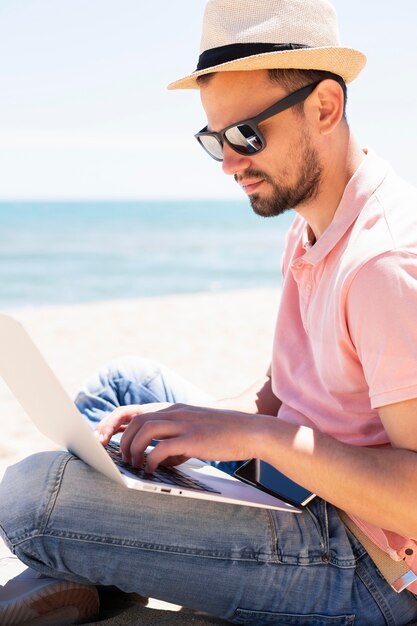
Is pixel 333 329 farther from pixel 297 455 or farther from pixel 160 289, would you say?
pixel 160 289

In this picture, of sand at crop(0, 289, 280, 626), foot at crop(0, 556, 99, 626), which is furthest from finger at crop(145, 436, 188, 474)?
sand at crop(0, 289, 280, 626)

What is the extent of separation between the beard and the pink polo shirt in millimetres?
116

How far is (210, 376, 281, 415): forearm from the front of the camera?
2582mm

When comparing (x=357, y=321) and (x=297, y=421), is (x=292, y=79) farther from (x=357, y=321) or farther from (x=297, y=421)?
(x=297, y=421)

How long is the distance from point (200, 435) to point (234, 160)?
2.49 feet

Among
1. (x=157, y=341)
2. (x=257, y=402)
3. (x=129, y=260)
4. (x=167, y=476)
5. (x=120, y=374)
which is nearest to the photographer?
(x=167, y=476)

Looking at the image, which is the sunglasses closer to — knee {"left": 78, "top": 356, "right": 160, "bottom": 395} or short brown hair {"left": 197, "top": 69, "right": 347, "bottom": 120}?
short brown hair {"left": 197, "top": 69, "right": 347, "bottom": 120}

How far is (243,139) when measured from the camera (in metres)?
2.11

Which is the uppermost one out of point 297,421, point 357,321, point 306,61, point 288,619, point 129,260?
point 306,61

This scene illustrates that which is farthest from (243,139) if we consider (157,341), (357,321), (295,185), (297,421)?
(157,341)

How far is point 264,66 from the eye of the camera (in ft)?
6.70

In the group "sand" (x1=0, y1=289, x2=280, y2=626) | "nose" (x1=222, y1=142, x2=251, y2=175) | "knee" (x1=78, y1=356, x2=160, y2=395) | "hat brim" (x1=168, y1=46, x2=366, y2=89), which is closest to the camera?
"hat brim" (x1=168, y1=46, x2=366, y2=89)

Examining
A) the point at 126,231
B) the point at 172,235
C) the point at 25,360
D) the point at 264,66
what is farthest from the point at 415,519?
the point at 126,231

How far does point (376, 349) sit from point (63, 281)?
1683 centimetres
